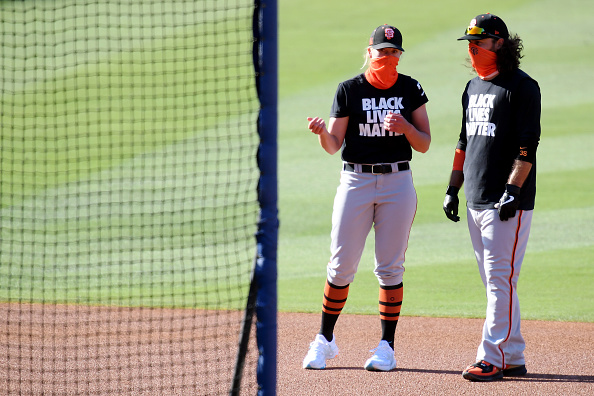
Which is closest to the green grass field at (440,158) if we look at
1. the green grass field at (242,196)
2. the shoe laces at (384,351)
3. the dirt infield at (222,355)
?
the green grass field at (242,196)

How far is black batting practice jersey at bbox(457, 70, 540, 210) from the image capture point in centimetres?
488

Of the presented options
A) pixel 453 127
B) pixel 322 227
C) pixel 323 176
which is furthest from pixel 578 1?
pixel 322 227

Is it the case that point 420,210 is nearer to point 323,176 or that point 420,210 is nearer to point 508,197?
point 323,176

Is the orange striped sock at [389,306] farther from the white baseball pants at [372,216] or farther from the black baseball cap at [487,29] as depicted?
the black baseball cap at [487,29]

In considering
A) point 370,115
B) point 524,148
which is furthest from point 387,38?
point 524,148

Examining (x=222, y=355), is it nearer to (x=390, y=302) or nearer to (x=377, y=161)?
(x=390, y=302)

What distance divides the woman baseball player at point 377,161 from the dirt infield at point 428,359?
200 millimetres

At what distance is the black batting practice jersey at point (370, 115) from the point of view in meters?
5.22

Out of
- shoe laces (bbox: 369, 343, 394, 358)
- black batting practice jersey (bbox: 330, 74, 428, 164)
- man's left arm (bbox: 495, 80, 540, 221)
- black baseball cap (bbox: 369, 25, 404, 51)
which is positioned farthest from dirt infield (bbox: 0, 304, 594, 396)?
black baseball cap (bbox: 369, 25, 404, 51)

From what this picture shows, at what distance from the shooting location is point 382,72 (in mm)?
5223

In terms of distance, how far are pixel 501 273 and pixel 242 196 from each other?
7642 mm

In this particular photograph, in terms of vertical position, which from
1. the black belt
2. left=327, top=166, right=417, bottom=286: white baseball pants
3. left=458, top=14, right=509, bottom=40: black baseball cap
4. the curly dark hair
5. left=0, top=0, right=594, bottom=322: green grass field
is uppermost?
left=458, top=14, right=509, bottom=40: black baseball cap

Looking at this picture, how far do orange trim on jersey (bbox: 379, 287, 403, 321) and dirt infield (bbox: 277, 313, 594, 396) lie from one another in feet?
1.27

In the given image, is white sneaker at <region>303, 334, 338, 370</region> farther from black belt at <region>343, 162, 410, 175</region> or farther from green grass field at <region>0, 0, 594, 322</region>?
green grass field at <region>0, 0, 594, 322</region>
